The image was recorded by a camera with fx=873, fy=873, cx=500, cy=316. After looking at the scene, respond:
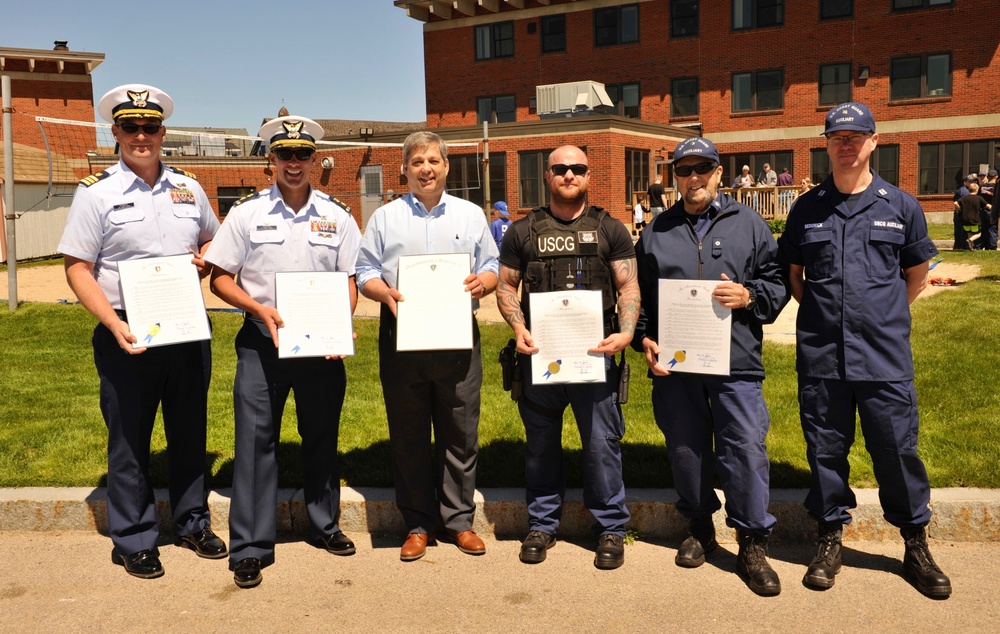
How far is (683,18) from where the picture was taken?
38719mm

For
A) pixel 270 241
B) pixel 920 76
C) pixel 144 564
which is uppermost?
pixel 920 76

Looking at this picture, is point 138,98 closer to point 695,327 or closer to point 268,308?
point 268,308

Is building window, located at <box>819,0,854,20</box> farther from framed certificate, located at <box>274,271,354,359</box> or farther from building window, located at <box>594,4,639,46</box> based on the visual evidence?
framed certificate, located at <box>274,271,354,359</box>

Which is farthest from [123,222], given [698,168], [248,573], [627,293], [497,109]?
[497,109]

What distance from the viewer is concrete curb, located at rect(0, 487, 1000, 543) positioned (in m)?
4.86

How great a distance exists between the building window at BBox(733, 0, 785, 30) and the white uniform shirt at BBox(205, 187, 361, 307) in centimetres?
3670

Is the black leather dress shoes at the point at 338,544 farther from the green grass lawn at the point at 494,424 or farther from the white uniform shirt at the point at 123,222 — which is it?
the white uniform shirt at the point at 123,222

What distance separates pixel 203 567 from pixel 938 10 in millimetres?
37723

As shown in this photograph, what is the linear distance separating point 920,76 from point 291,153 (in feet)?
120

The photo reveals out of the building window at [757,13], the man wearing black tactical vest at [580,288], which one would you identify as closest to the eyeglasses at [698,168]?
the man wearing black tactical vest at [580,288]

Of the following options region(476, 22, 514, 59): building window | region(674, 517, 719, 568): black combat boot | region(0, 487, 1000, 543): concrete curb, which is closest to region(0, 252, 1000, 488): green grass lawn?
region(0, 487, 1000, 543): concrete curb

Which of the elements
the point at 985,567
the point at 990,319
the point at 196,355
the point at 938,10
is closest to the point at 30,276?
the point at 196,355

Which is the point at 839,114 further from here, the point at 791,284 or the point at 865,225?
the point at 791,284

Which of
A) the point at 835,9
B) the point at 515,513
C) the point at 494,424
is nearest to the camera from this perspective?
the point at 515,513
